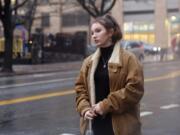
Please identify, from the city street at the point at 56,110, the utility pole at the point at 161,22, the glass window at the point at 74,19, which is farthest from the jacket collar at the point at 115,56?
the glass window at the point at 74,19

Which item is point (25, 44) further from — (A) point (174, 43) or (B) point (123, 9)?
(B) point (123, 9)

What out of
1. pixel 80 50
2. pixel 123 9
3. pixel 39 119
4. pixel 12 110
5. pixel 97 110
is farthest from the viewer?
pixel 123 9

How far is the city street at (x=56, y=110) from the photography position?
10.1 m

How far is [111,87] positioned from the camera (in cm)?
459

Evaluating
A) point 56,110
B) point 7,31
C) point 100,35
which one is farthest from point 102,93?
point 7,31

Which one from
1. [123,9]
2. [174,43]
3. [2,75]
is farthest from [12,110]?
[123,9]

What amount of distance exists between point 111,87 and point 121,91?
0.10 m

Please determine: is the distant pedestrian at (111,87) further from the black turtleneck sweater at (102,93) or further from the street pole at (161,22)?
the street pole at (161,22)

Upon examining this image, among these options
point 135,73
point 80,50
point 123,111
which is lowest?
point 80,50

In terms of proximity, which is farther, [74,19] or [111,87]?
[74,19]

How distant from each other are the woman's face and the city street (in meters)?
5.15

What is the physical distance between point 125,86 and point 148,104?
9177mm

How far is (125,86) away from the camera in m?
4.55

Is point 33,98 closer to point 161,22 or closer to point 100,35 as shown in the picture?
point 100,35
